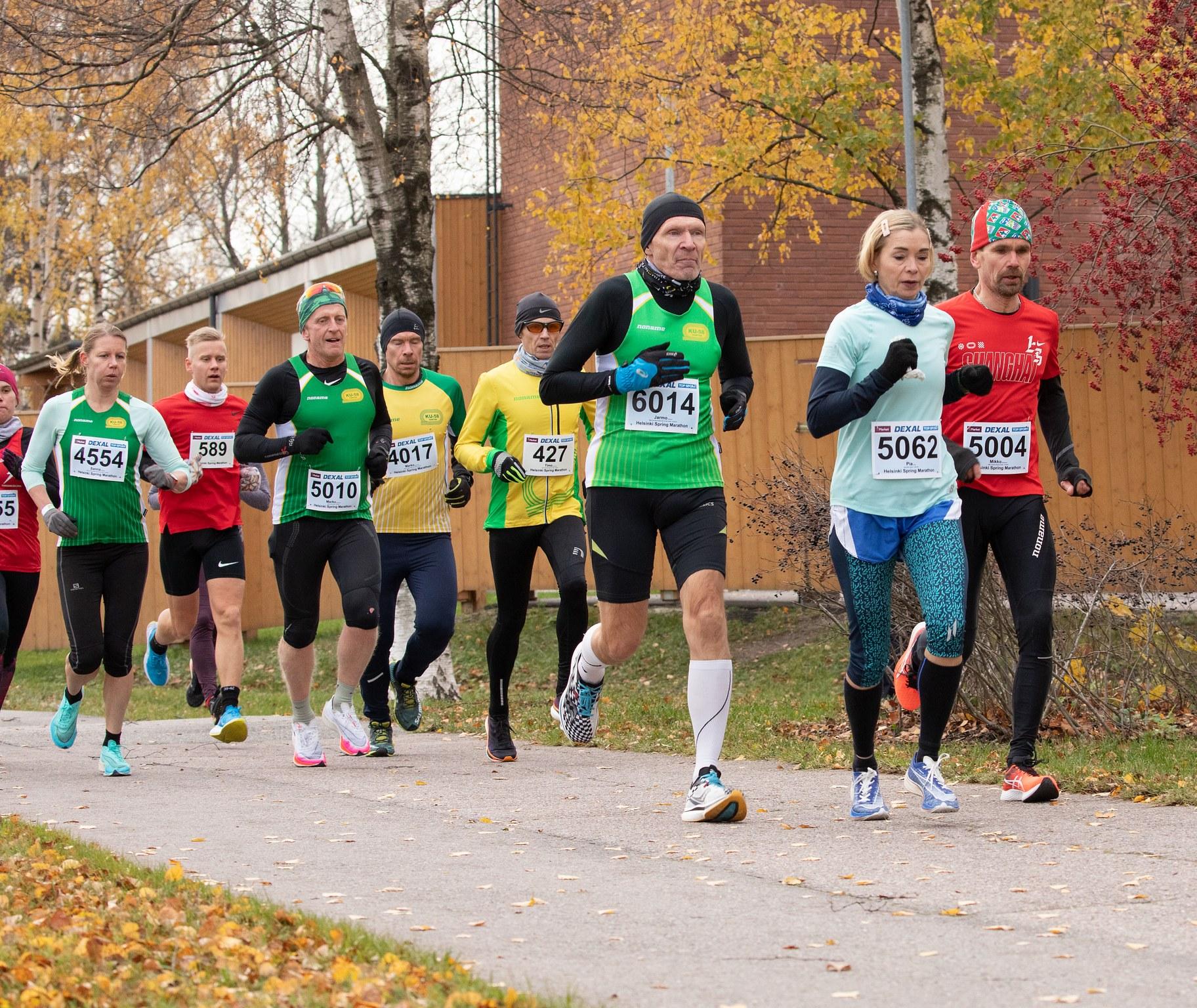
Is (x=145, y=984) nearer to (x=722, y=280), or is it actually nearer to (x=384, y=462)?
(x=384, y=462)

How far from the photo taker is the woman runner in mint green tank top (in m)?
8.82

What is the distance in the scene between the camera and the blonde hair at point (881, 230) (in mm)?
6531

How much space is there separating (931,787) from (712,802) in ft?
2.84

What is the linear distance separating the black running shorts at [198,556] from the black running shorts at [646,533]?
444 centimetres

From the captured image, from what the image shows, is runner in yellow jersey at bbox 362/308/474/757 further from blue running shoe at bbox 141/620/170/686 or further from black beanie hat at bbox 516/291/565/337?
blue running shoe at bbox 141/620/170/686

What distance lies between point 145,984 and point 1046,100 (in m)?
13.6

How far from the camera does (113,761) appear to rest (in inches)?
344

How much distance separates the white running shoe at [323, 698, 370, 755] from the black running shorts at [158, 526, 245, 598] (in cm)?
160

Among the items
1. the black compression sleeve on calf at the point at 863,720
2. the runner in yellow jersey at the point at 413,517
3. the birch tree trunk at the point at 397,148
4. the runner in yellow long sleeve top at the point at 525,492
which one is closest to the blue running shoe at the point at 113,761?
the runner in yellow jersey at the point at 413,517

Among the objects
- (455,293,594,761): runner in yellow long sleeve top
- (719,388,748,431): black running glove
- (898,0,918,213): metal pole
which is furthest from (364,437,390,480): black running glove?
(898,0,918,213): metal pole

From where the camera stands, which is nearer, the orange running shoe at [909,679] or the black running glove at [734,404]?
the black running glove at [734,404]

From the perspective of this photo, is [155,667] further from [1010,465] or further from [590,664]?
[1010,465]

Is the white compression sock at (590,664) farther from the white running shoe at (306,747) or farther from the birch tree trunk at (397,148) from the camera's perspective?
the birch tree trunk at (397,148)

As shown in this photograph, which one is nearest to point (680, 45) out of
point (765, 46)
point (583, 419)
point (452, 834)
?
point (765, 46)
